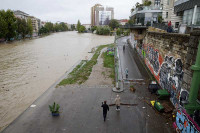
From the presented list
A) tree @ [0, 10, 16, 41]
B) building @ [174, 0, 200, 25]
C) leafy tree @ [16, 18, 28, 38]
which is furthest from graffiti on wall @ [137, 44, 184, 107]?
leafy tree @ [16, 18, 28, 38]

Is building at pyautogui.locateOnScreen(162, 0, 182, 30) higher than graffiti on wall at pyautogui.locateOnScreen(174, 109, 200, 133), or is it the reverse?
building at pyautogui.locateOnScreen(162, 0, 182, 30)

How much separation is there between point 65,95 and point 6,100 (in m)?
5.84

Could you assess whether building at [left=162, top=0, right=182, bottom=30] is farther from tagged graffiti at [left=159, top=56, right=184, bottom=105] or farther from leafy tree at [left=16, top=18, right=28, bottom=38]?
leafy tree at [left=16, top=18, right=28, bottom=38]

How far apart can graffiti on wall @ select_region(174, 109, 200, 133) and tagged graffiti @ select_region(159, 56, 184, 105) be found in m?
2.45

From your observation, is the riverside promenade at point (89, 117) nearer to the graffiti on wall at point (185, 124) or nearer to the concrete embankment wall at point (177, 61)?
the graffiti on wall at point (185, 124)

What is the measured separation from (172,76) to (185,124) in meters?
4.71

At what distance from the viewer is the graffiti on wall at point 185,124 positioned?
663 cm

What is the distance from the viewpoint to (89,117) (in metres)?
10.1

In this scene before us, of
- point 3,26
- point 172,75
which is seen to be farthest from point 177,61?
point 3,26

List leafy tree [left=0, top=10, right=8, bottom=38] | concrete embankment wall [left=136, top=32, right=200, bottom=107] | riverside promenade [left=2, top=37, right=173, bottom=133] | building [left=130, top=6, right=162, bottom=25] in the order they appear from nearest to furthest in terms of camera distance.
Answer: concrete embankment wall [left=136, top=32, right=200, bottom=107] < riverside promenade [left=2, top=37, right=173, bottom=133] < building [left=130, top=6, right=162, bottom=25] < leafy tree [left=0, top=10, right=8, bottom=38]

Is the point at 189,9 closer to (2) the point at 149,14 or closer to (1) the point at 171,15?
(1) the point at 171,15

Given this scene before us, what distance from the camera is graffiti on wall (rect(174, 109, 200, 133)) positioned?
6631 millimetres

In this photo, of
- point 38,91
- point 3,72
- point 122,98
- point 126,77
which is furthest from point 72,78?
point 3,72

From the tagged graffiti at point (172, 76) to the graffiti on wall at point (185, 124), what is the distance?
2.45 meters
